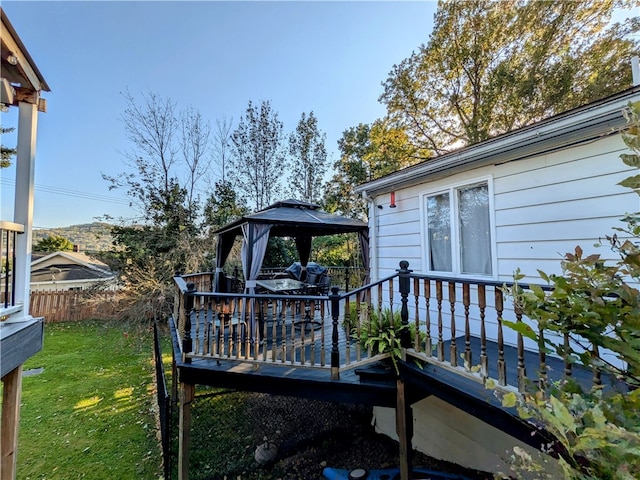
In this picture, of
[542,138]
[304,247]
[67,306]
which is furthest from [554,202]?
[67,306]

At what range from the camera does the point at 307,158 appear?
1733 centimetres

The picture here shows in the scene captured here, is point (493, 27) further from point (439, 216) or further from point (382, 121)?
point (439, 216)

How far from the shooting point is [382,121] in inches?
609

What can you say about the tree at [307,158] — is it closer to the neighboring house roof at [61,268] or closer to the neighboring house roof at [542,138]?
the neighboring house roof at [61,268]

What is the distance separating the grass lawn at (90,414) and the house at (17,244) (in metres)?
2.68

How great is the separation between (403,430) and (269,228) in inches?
158

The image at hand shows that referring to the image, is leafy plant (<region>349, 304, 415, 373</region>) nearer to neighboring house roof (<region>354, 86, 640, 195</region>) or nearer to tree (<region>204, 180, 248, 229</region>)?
neighboring house roof (<region>354, 86, 640, 195</region>)

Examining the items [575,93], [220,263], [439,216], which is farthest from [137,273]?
[575,93]

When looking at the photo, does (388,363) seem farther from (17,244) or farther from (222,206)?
(222,206)

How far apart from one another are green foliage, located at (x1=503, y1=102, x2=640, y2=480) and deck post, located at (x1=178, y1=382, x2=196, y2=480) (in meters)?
4.24

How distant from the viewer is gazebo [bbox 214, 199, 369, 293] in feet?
18.3

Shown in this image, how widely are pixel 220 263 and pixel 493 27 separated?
14.1 meters

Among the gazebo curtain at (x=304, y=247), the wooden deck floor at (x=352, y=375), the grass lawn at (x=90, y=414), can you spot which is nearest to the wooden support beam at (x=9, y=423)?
the wooden deck floor at (x=352, y=375)

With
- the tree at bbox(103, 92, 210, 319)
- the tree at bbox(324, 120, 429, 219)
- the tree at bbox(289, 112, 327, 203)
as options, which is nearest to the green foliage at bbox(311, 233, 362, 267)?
the tree at bbox(324, 120, 429, 219)
